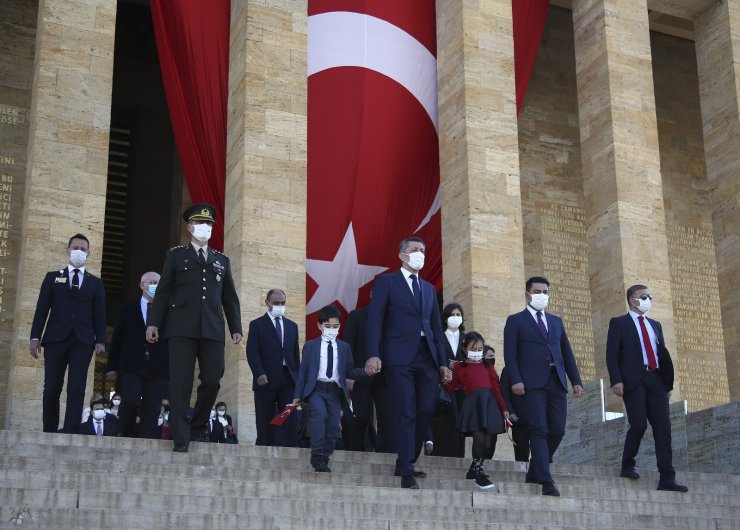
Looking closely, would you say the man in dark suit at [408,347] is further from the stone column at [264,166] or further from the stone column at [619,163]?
the stone column at [619,163]

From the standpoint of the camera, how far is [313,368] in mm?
8500

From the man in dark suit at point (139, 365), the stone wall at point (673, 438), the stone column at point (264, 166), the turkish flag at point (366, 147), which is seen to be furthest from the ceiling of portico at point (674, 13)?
the man in dark suit at point (139, 365)

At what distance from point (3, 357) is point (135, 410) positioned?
6.43 m

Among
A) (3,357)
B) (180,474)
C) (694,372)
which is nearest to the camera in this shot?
(180,474)

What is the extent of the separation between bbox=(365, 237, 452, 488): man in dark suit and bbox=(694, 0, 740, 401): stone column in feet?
32.0

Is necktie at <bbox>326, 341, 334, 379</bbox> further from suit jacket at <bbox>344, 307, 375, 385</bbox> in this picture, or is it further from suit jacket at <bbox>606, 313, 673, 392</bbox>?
suit jacket at <bbox>606, 313, 673, 392</bbox>

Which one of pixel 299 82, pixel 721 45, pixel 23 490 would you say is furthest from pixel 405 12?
pixel 23 490

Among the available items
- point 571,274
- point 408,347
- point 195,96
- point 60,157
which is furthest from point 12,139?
point 408,347

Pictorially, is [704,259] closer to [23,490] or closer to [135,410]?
[135,410]

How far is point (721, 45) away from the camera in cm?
1828

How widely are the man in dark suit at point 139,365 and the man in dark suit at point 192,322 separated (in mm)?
1161

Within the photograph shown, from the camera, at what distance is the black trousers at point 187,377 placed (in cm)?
841

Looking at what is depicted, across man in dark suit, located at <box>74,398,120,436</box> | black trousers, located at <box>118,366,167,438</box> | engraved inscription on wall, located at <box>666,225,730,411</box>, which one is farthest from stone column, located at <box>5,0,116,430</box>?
engraved inscription on wall, located at <box>666,225,730,411</box>

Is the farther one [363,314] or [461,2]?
[461,2]
